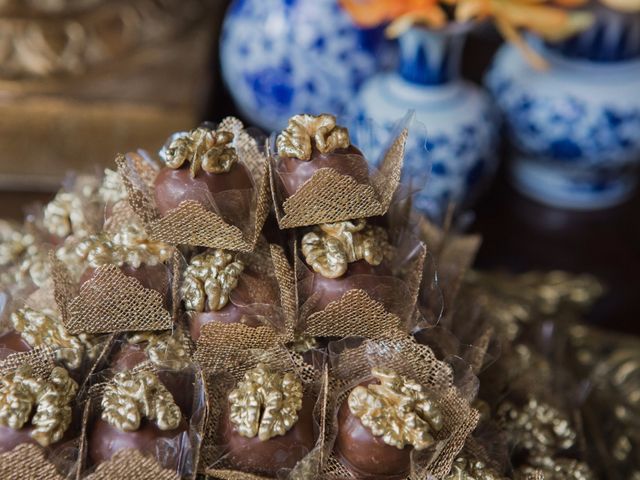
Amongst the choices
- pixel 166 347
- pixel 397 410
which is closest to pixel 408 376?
pixel 397 410

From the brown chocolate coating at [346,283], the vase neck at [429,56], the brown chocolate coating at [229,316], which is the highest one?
the brown chocolate coating at [346,283]

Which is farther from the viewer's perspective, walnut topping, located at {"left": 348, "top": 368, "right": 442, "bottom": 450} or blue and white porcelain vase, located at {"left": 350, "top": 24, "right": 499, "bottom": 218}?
blue and white porcelain vase, located at {"left": 350, "top": 24, "right": 499, "bottom": 218}

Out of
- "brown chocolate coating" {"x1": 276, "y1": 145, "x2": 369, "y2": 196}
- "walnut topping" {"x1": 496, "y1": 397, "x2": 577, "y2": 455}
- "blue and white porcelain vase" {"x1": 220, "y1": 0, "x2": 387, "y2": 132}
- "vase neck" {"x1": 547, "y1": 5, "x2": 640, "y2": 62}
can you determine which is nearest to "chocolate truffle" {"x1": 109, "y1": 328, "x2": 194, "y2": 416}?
"brown chocolate coating" {"x1": 276, "y1": 145, "x2": 369, "y2": 196}

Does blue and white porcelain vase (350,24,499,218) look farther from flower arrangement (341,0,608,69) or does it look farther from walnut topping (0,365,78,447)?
walnut topping (0,365,78,447)

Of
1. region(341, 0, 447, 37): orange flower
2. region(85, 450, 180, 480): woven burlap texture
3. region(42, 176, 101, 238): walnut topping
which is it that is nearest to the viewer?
region(85, 450, 180, 480): woven burlap texture

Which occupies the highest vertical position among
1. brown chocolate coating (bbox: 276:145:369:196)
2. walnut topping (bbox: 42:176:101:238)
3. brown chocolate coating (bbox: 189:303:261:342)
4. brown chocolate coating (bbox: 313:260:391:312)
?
brown chocolate coating (bbox: 276:145:369:196)

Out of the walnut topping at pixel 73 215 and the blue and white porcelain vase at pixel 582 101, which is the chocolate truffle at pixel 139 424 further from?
the blue and white porcelain vase at pixel 582 101

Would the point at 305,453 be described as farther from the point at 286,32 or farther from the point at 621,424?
the point at 286,32

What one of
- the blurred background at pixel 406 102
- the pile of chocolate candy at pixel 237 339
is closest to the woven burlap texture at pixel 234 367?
the pile of chocolate candy at pixel 237 339
